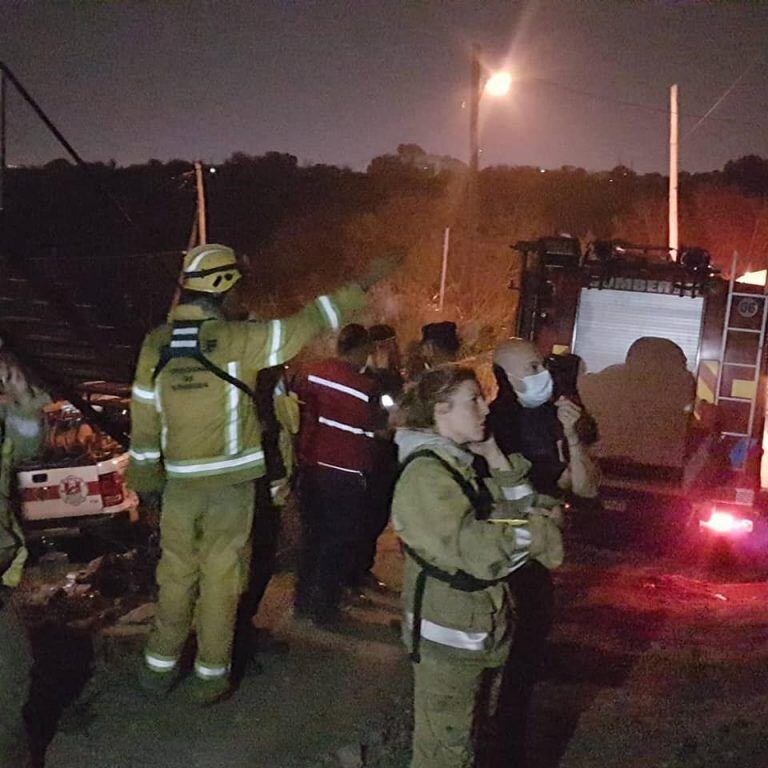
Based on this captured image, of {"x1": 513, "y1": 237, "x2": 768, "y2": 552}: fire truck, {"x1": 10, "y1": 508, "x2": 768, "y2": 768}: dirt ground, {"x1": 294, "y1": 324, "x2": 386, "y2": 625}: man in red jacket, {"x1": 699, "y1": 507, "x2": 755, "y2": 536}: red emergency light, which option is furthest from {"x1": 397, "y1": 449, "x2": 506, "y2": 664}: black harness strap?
{"x1": 699, "y1": 507, "x2": 755, "y2": 536}: red emergency light

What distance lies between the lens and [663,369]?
317 inches

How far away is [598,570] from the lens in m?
7.07

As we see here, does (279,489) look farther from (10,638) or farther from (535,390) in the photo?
(10,638)

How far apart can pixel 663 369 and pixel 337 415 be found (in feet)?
13.1

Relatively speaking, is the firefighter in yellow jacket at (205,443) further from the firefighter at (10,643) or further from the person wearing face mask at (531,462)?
the firefighter at (10,643)

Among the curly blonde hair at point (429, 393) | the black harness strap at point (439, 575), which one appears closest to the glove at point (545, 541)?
the black harness strap at point (439, 575)

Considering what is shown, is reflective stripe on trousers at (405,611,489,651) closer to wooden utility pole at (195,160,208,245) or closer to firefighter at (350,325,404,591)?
firefighter at (350,325,404,591)

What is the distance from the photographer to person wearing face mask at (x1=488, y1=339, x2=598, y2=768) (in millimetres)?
3689

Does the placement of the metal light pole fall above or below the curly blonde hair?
above

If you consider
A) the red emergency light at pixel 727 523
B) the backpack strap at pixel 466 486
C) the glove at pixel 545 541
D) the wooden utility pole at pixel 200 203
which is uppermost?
the wooden utility pole at pixel 200 203

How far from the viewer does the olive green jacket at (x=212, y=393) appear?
12.1 feet

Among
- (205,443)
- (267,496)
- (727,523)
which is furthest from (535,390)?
(727,523)

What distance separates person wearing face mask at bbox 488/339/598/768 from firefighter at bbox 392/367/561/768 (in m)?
0.77

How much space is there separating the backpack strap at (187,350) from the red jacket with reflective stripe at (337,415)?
139 centimetres
